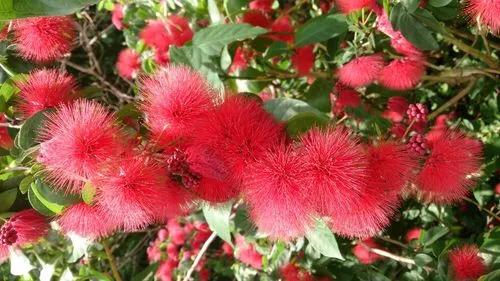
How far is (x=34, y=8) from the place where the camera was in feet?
3.60

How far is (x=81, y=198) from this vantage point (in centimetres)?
130

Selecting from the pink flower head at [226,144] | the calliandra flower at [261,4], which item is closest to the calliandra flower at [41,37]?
the pink flower head at [226,144]

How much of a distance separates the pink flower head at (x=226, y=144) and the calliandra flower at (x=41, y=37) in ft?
1.99

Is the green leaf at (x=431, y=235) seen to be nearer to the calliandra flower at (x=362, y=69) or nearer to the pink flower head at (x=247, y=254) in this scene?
the calliandra flower at (x=362, y=69)

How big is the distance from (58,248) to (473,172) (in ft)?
6.52

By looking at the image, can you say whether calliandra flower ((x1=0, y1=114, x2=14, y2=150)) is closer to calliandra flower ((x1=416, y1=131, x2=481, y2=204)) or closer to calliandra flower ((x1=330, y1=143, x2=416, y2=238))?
calliandra flower ((x1=330, y1=143, x2=416, y2=238))

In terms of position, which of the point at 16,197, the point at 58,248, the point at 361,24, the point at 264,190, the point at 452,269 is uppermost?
the point at 361,24

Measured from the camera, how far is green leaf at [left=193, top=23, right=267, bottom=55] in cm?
177

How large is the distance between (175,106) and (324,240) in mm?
607

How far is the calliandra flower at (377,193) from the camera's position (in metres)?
1.23

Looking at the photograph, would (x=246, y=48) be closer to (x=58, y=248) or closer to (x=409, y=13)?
(x=409, y=13)

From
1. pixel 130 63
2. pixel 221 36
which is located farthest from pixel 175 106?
pixel 130 63

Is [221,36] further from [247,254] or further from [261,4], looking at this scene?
[247,254]

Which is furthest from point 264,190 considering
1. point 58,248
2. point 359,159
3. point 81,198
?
point 58,248
